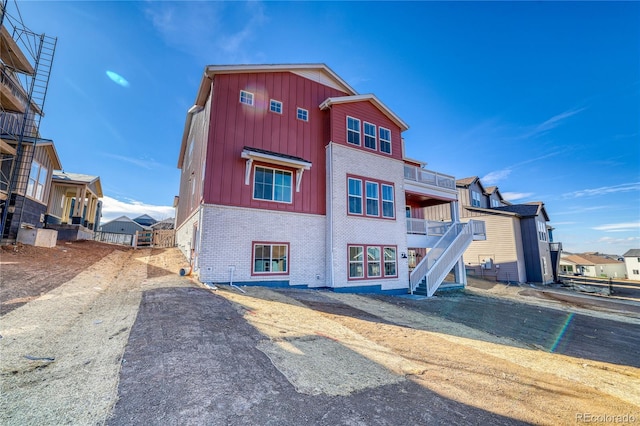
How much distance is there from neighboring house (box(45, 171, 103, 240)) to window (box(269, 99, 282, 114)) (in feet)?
58.6

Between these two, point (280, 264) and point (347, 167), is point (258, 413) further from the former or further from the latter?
point (347, 167)

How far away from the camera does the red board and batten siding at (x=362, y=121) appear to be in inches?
567

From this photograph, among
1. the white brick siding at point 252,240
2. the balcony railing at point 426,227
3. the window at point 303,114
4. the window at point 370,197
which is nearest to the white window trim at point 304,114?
the window at point 303,114

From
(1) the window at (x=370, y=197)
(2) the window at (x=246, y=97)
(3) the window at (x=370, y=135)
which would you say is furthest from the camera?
(3) the window at (x=370, y=135)

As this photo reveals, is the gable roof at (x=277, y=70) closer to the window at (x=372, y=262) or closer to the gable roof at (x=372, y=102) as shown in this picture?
the gable roof at (x=372, y=102)

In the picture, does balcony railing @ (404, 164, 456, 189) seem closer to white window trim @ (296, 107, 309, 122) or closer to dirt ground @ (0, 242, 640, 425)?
white window trim @ (296, 107, 309, 122)

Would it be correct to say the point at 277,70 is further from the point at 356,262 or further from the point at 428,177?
the point at 428,177

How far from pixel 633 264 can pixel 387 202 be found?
259 feet

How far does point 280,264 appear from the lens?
485 inches

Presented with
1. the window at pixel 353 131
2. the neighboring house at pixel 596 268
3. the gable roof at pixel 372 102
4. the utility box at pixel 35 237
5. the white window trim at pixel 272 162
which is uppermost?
the gable roof at pixel 372 102

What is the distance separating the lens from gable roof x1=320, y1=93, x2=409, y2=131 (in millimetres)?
14383

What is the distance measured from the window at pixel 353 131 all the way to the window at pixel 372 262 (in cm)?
573

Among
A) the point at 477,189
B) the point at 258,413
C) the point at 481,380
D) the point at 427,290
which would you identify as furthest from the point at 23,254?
the point at 477,189

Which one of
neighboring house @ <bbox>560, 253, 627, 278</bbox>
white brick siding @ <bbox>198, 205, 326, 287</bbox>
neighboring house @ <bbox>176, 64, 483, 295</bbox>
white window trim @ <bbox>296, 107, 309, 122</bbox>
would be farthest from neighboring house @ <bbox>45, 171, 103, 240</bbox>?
neighboring house @ <bbox>560, 253, 627, 278</bbox>
